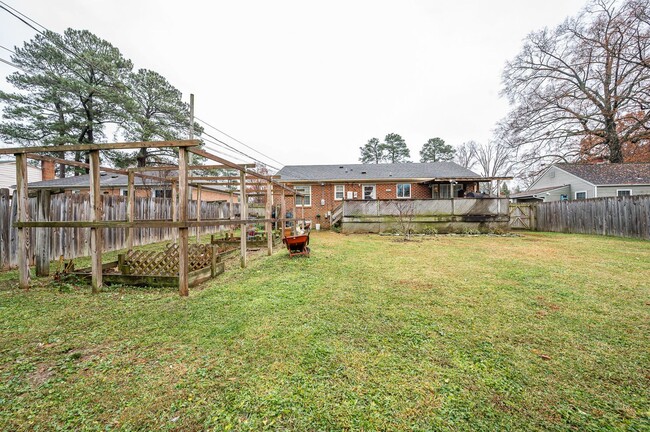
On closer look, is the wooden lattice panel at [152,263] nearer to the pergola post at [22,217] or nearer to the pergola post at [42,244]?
the pergola post at [22,217]

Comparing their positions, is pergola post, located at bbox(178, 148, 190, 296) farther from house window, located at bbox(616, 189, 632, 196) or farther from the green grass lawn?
house window, located at bbox(616, 189, 632, 196)

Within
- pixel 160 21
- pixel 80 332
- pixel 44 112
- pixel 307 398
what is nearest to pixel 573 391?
pixel 307 398

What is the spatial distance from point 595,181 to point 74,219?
31.2 meters

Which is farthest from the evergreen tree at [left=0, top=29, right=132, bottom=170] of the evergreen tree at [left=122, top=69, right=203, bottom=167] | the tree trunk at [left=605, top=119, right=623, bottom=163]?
the tree trunk at [left=605, top=119, right=623, bottom=163]

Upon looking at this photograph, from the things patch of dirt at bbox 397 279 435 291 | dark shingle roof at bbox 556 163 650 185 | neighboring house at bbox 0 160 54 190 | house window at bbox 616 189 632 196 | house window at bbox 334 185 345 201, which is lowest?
patch of dirt at bbox 397 279 435 291

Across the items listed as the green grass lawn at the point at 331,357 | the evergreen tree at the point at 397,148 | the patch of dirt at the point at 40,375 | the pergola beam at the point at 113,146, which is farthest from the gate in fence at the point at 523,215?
the evergreen tree at the point at 397,148

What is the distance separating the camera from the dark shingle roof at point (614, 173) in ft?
59.6

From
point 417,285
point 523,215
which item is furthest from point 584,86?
point 417,285

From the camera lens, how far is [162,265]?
5.60 meters

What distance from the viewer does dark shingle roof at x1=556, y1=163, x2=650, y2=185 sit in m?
18.2

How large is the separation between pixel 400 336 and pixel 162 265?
5.34m

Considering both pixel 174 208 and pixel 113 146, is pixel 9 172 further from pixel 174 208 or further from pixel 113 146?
pixel 113 146

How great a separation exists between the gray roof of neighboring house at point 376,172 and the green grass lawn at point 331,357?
608 inches

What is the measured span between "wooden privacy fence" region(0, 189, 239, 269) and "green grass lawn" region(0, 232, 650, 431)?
2050 mm
